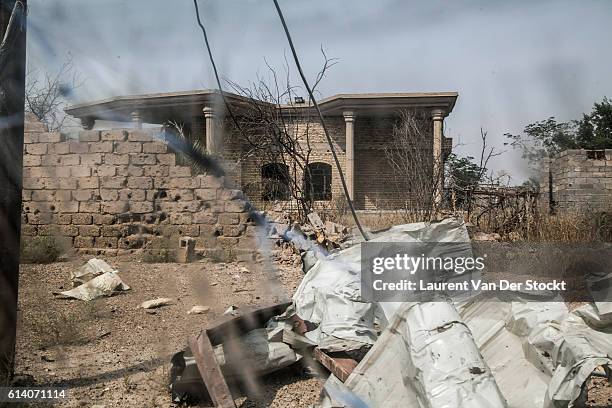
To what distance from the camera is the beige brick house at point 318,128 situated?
170 inches

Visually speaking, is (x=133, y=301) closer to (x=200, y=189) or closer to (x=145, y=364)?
(x=145, y=364)

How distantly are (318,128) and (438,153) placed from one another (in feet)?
10.9

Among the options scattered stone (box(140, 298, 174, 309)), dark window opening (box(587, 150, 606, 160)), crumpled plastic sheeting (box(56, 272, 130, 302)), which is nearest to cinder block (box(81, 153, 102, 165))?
crumpled plastic sheeting (box(56, 272, 130, 302))

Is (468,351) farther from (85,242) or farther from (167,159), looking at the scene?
(85,242)

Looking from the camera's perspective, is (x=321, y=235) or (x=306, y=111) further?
(x=306, y=111)

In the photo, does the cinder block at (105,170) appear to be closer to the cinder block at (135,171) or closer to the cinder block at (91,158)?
the cinder block at (91,158)

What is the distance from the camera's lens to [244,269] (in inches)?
269

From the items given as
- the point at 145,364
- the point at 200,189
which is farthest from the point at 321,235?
the point at 145,364

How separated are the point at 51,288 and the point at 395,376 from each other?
443 centimetres

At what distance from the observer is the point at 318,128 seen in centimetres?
1230

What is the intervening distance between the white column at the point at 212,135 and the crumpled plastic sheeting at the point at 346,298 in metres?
4.38

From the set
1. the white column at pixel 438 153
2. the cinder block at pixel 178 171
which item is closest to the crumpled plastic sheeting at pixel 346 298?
the cinder block at pixel 178 171

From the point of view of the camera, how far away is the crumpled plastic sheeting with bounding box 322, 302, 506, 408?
2.13 m

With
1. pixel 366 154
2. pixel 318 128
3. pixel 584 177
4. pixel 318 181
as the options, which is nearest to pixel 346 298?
pixel 318 181
